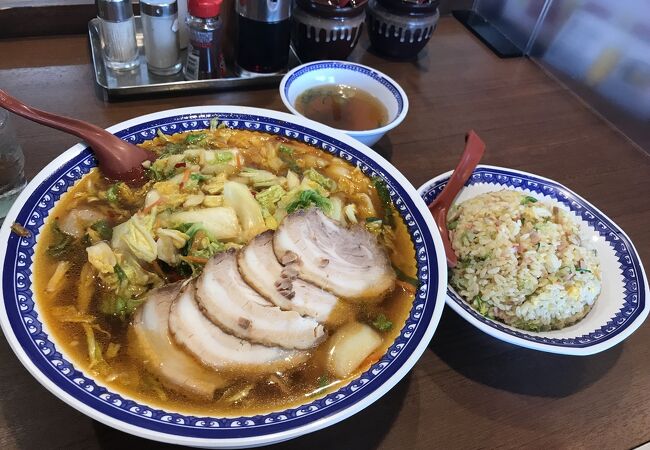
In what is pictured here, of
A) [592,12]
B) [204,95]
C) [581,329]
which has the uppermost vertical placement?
[592,12]

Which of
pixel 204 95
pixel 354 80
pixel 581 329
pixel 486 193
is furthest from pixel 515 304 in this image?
pixel 204 95

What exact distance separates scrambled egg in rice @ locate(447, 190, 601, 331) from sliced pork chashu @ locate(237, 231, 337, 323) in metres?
0.44

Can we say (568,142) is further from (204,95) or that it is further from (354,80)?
(204,95)

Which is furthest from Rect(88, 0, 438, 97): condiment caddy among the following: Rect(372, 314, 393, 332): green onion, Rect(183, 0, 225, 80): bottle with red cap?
Rect(372, 314, 393, 332): green onion

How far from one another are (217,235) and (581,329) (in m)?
0.97

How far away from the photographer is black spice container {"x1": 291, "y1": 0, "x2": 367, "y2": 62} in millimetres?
2061

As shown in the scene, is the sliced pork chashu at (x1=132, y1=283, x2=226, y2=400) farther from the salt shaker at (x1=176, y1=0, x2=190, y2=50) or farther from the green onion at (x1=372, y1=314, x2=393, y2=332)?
the salt shaker at (x1=176, y1=0, x2=190, y2=50)

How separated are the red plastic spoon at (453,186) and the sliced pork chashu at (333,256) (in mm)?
283

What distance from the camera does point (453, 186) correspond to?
60.8 inches

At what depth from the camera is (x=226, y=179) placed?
56.3 inches

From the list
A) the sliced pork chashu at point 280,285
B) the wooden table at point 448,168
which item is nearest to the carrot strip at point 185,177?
the sliced pork chashu at point 280,285

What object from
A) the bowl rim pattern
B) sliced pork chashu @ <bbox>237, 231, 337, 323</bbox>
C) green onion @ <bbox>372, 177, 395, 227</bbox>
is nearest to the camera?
sliced pork chashu @ <bbox>237, 231, 337, 323</bbox>

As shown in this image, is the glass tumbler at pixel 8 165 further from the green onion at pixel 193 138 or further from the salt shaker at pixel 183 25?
the salt shaker at pixel 183 25

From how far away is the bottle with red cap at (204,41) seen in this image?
179 cm
